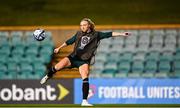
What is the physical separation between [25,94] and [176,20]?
6.13 m

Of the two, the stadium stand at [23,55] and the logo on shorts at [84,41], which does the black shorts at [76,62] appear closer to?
the logo on shorts at [84,41]

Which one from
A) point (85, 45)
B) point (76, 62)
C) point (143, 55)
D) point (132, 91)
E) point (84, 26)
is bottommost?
point (132, 91)

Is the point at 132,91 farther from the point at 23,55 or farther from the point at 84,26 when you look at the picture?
the point at 84,26

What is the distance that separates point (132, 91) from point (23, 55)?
320 centimetres

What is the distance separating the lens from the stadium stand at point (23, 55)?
15.5 metres

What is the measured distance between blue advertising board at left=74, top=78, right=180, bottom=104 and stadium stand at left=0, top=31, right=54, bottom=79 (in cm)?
171

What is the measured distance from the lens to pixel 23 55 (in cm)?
1590

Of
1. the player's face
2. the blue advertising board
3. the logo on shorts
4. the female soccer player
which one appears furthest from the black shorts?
the blue advertising board

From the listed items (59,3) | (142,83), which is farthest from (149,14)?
(142,83)

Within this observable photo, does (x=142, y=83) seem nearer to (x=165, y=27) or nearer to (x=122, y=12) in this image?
(x=165, y=27)

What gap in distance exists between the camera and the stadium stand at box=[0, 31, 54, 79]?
610 inches

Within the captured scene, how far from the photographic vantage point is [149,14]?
1919 cm

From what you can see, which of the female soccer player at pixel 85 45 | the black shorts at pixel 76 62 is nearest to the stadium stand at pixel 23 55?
the black shorts at pixel 76 62

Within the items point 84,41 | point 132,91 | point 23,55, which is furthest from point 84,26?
point 23,55
